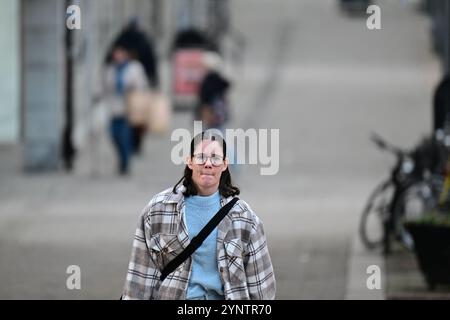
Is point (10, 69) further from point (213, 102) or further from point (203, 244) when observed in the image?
point (203, 244)

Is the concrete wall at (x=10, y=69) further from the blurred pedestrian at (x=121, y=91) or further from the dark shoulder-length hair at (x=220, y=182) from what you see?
the dark shoulder-length hair at (x=220, y=182)

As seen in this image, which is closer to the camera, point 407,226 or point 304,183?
point 407,226

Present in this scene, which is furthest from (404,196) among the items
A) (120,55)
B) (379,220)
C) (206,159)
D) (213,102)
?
(206,159)

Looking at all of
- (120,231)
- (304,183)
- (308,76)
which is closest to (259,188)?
(304,183)

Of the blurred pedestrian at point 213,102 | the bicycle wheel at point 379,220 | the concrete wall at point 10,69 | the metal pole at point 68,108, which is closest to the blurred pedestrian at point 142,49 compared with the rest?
the metal pole at point 68,108

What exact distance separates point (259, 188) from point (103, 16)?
38.0 ft

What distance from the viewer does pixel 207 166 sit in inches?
273

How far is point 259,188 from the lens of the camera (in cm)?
1966

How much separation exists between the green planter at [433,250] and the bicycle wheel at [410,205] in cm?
174

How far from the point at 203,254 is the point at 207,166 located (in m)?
0.39

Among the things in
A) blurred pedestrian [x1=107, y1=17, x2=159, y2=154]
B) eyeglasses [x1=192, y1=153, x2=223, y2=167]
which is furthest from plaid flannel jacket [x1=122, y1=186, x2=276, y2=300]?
blurred pedestrian [x1=107, y1=17, x2=159, y2=154]

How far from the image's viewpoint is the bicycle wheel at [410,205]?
46.4ft

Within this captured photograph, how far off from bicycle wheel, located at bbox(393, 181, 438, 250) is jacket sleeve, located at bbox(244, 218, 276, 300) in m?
7.20

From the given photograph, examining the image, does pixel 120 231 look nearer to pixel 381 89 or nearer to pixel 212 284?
pixel 212 284
